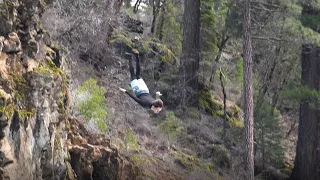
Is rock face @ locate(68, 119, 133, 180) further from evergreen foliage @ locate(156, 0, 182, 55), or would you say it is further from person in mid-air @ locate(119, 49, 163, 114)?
evergreen foliage @ locate(156, 0, 182, 55)

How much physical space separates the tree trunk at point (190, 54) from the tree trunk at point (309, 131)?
4.01m

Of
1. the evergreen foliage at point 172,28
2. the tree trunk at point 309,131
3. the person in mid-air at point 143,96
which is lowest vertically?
the tree trunk at point 309,131

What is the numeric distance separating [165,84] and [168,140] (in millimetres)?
4094

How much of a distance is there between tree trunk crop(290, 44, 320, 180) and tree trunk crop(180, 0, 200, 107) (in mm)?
4008


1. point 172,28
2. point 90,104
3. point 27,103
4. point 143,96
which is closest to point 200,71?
point 172,28

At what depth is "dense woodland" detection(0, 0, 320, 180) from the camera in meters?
12.6

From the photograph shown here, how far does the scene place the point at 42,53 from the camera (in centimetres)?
792

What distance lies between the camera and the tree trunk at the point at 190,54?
17250mm

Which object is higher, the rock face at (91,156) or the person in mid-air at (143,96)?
the person in mid-air at (143,96)

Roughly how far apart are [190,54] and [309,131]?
4.98 meters

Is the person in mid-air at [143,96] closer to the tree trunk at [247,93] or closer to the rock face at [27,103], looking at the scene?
the rock face at [27,103]

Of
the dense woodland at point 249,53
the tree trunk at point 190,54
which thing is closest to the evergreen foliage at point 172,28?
the dense woodland at point 249,53

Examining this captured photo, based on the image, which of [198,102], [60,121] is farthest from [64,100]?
[198,102]

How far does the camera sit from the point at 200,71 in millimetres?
18125
